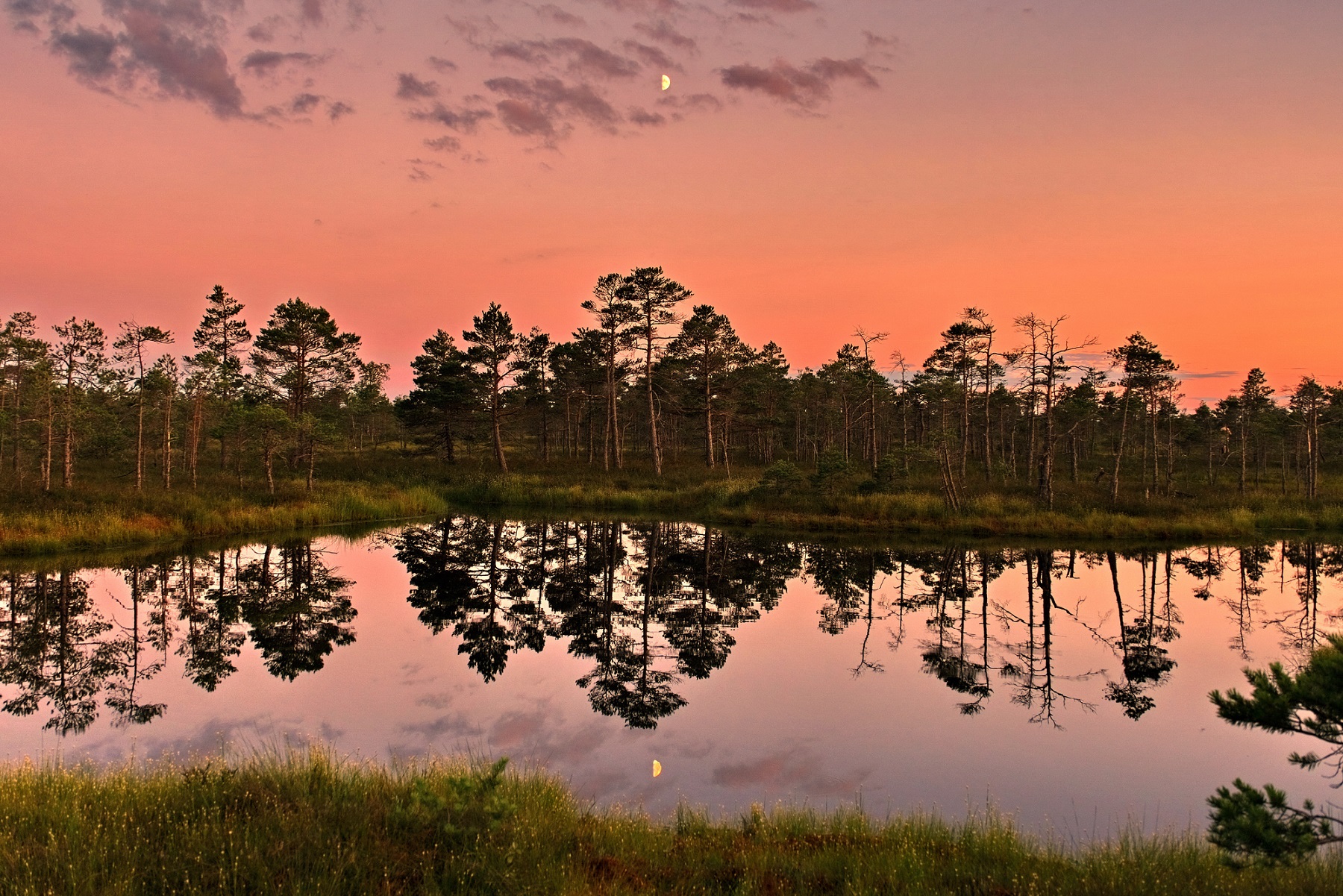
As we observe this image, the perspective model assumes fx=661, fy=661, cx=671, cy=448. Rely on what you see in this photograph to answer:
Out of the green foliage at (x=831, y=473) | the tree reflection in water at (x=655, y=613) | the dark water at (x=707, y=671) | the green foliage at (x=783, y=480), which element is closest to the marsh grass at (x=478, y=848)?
the dark water at (x=707, y=671)

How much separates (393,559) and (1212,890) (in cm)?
2685

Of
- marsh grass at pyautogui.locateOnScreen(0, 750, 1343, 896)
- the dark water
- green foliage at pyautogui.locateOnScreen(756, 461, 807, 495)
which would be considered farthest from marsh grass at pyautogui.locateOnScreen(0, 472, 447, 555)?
marsh grass at pyautogui.locateOnScreen(0, 750, 1343, 896)

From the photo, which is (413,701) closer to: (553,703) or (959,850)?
(553,703)

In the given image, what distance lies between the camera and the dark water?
992 centimetres

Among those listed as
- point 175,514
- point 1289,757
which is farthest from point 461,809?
point 175,514

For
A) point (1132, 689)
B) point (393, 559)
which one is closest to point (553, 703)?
point (1132, 689)

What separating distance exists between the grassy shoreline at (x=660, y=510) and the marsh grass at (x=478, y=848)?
2570 centimetres

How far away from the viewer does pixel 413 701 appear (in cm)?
1265

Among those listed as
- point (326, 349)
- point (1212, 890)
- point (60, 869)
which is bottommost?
point (1212, 890)

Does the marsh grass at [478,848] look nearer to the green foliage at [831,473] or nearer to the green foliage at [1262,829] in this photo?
the green foliage at [1262,829]

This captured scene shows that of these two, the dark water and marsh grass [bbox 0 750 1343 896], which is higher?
marsh grass [bbox 0 750 1343 896]

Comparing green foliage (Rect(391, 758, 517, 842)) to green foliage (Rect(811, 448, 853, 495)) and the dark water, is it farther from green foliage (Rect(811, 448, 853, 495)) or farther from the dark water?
green foliage (Rect(811, 448, 853, 495))

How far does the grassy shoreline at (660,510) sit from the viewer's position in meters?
28.3

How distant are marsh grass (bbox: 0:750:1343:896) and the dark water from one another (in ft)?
5.08
